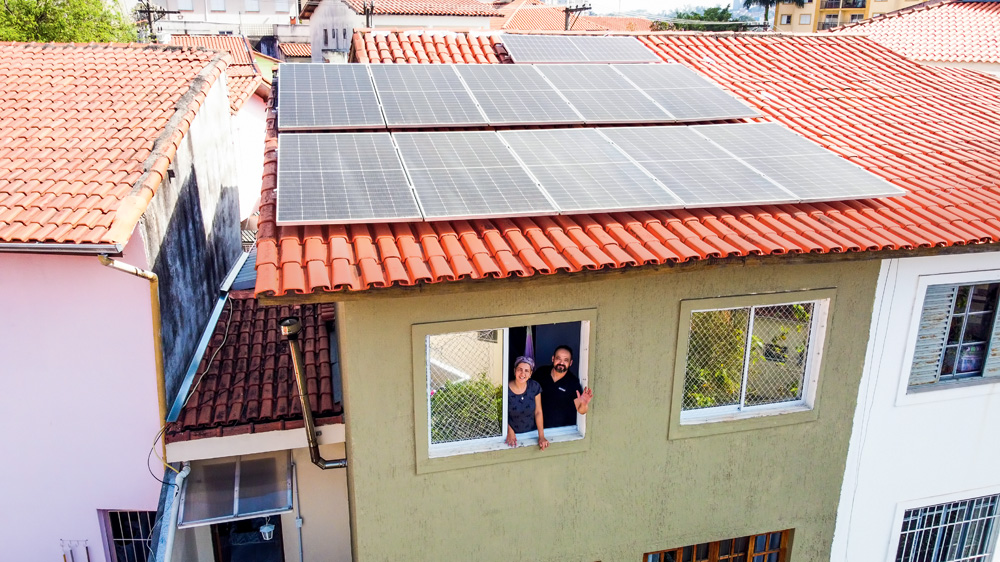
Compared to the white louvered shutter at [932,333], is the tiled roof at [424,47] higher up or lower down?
higher up

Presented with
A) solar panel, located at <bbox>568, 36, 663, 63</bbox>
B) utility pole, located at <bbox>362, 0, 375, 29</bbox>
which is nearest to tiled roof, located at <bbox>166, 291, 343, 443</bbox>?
solar panel, located at <bbox>568, 36, 663, 63</bbox>

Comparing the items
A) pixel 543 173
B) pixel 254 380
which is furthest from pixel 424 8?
pixel 543 173

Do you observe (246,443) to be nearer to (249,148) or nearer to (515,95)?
(515,95)

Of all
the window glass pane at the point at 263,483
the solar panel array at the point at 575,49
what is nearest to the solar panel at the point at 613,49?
the solar panel array at the point at 575,49

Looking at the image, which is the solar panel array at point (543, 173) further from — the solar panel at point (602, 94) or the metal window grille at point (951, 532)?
the metal window grille at point (951, 532)

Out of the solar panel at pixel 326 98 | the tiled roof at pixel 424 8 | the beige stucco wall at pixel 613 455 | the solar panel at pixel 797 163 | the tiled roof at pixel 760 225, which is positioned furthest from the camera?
the tiled roof at pixel 424 8
